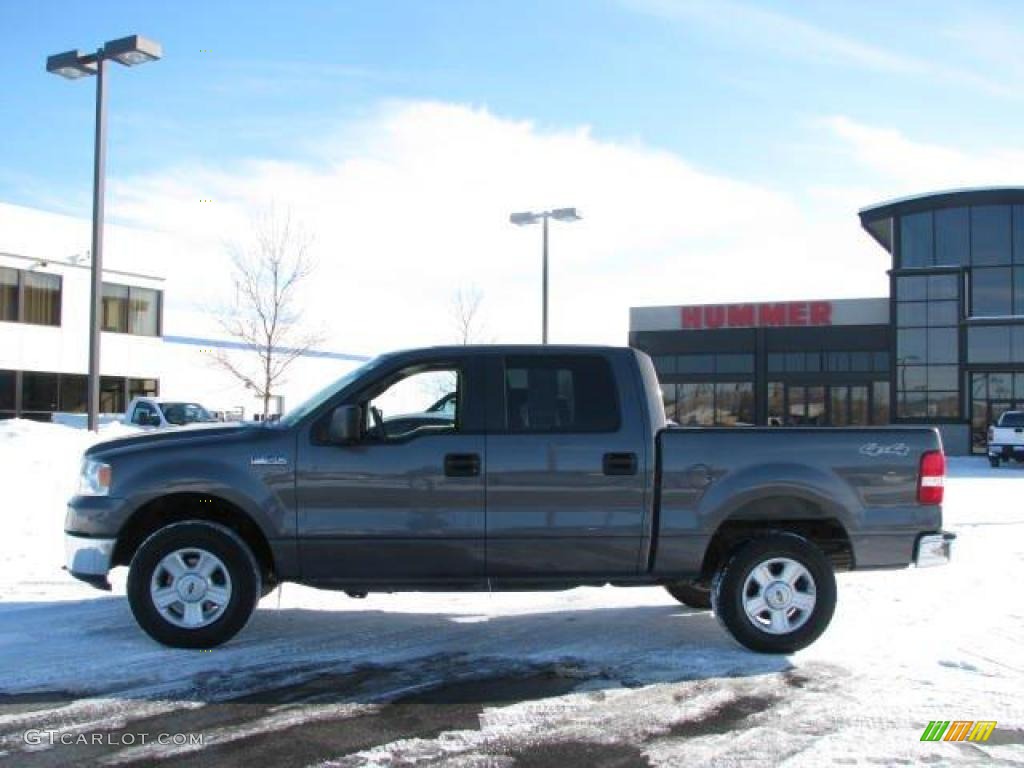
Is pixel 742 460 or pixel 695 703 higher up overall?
pixel 742 460

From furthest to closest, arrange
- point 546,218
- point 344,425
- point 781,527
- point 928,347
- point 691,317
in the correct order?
point 691,317
point 928,347
point 546,218
point 781,527
point 344,425

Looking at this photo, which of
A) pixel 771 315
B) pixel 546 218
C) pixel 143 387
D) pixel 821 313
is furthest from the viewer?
pixel 771 315

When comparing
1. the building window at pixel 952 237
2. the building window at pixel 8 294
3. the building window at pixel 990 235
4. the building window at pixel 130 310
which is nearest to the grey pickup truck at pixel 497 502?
the building window at pixel 8 294

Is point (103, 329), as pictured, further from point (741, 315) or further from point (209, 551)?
point (209, 551)

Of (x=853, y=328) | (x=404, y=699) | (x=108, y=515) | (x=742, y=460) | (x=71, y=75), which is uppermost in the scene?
(x=71, y=75)

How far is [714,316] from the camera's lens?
39219mm

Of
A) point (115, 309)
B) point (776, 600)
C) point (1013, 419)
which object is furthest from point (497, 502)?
point (115, 309)

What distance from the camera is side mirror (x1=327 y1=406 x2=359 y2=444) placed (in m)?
6.09

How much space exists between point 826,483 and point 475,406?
2.29 m

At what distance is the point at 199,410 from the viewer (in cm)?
2609

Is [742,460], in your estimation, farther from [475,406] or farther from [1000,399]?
[1000,399]

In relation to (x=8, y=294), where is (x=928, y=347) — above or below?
below

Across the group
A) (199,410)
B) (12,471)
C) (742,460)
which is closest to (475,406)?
(742,460)

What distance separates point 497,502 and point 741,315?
34043 millimetres
